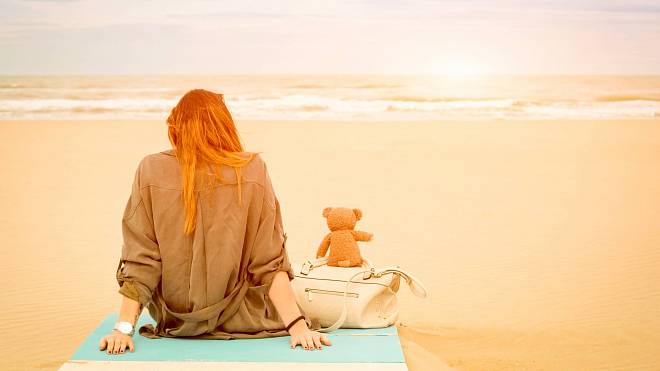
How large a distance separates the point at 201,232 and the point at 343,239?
105cm

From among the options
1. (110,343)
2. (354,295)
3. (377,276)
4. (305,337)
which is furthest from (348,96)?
(110,343)

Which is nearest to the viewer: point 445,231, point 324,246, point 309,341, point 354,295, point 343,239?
point 309,341

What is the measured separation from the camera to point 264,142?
16.3 meters

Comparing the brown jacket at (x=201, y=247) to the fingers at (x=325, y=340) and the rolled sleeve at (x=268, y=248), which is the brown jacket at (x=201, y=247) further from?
the fingers at (x=325, y=340)

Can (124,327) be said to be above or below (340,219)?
below

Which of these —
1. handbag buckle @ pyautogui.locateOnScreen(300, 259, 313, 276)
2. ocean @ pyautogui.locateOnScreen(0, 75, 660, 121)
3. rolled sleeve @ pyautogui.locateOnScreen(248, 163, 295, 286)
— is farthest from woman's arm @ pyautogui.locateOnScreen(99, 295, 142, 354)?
ocean @ pyautogui.locateOnScreen(0, 75, 660, 121)

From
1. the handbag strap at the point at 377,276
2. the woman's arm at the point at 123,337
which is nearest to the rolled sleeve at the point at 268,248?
the handbag strap at the point at 377,276

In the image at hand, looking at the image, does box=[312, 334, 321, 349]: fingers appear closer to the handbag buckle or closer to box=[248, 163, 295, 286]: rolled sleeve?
box=[248, 163, 295, 286]: rolled sleeve

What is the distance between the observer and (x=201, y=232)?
349 centimetres

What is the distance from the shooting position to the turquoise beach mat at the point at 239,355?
3.31 m

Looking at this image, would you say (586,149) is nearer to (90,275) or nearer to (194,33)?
(90,275)

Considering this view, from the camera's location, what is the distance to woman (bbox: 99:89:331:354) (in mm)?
3479

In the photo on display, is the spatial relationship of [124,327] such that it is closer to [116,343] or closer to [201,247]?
[116,343]

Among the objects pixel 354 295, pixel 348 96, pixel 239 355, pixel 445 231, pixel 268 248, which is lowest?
pixel 239 355
